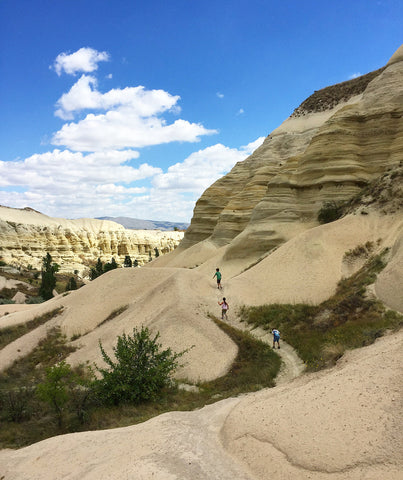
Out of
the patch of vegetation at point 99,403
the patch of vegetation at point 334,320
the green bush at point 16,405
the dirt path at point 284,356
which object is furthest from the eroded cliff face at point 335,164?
the green bush at point 16,405

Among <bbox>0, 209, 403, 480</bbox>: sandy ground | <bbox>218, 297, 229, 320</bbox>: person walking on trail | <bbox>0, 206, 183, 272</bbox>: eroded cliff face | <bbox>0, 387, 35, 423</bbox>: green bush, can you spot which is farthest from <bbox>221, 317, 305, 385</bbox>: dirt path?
<bbox>0, 206, 183, 272</bbox>: eroded cliff face

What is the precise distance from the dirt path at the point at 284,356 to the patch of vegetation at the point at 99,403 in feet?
0.91

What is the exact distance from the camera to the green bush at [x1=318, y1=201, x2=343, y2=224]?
23.8 metres

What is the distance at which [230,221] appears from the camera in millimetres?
37094

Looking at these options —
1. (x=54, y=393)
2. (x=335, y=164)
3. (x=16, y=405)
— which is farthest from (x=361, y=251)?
(x=16, y=405)

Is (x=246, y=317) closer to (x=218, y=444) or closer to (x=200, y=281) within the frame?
(x=200, y=281)

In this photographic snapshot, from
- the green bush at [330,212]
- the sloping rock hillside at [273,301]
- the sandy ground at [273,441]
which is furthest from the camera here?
the green bush at [330,212]

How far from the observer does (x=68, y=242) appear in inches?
3211

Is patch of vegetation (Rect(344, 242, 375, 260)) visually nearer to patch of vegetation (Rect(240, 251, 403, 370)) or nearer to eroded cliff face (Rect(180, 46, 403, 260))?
patch of vegetation (Rect(240, 251, 403, 370))

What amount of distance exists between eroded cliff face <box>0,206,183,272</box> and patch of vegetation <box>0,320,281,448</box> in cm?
6555

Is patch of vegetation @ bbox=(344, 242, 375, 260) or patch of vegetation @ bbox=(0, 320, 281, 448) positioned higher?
patch of vegetation @ bbox=(344, 242, 375, 260)

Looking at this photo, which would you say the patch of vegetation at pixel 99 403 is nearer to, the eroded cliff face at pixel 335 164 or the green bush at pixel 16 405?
the green bush at pixel 16 405

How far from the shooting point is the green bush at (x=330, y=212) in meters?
23.8

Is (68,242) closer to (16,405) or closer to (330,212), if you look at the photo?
(330,212)
